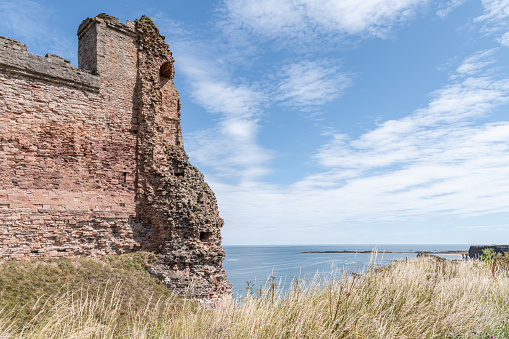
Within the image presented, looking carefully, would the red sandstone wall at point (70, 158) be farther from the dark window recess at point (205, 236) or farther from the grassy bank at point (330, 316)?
the grassy bank at point (330, 316)

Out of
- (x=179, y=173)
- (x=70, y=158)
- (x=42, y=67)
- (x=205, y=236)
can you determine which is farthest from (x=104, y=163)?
(x=205, y=236)

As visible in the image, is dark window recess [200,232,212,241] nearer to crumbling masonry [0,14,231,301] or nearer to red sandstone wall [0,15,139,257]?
crumbling masonry [0,14,231,301]

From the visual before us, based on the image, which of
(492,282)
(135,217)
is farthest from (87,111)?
(492,282)

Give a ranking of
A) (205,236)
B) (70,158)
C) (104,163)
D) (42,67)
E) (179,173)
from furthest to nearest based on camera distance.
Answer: (179,173) < (205,236) < (104,163) < (70,158) < (42,67)

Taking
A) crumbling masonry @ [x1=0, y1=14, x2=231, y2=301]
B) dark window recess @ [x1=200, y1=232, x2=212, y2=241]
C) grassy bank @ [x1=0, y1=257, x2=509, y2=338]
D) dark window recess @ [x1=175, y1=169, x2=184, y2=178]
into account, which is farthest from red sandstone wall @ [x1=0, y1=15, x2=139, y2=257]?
grassy bank @ [x1=0, y1=257, x2=509, y2=338]

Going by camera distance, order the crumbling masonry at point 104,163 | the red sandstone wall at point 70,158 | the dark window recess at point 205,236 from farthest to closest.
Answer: the dark window recess at point 205,236 < the crumbling masonry at point 104,163 < the red sandstone wall at point 70,158

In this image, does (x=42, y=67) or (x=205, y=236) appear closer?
(x=42, y=67)

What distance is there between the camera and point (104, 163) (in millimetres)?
12336

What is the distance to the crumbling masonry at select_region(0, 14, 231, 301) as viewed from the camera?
34.0 feet

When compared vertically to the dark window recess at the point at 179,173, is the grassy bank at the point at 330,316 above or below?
below

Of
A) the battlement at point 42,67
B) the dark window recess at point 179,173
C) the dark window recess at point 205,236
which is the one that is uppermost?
the battlement at point 42,67

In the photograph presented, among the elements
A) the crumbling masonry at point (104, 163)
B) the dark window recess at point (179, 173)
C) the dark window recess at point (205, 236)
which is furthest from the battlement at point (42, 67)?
the dark window recess at point (205, 236)

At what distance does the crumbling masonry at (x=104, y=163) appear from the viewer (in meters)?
10.4

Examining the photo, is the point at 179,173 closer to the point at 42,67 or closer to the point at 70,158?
the point at 70,158
